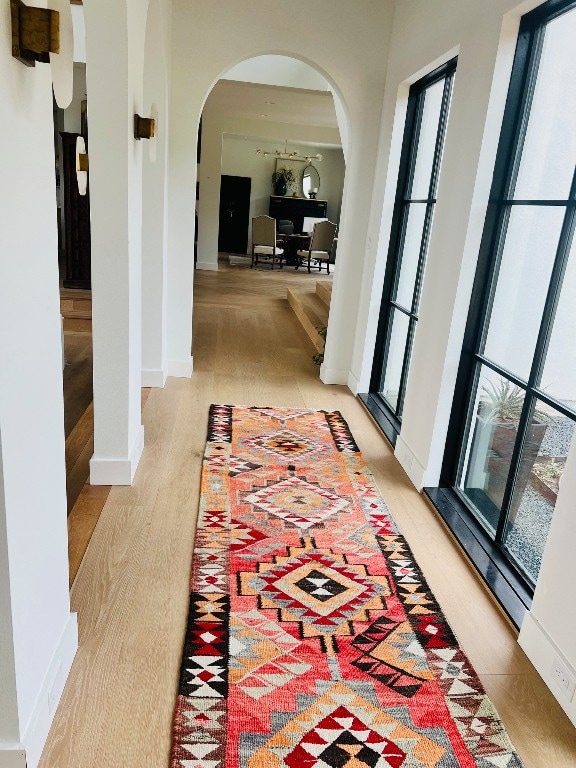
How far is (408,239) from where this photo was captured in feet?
14.7

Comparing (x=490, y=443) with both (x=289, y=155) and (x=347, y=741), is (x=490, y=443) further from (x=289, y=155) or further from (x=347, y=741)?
(x=289, y=155)

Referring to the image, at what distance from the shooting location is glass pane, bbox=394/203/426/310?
4.23m

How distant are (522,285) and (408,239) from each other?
1815 millimetres

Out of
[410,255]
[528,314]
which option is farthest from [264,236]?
[528,314]

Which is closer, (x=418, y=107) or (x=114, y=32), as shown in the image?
(x=114, y=32)

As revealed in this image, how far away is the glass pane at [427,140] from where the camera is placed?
13.0ft

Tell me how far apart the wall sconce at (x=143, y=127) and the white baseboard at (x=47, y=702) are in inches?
87.2

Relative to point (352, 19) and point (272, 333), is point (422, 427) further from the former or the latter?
point (272, 333)

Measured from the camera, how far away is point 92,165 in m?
2.77

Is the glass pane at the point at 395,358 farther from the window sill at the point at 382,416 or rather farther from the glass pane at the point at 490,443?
the glass pane at the point at 490,443

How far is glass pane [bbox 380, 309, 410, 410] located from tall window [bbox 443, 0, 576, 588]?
122 cm

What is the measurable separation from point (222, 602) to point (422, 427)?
1.61 m

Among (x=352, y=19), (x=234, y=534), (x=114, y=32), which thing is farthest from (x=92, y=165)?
(x=352, y=19)

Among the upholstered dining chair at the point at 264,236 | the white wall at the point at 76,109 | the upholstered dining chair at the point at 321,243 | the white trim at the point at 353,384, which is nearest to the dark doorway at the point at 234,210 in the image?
the upholstered dining chair at the point at 264,236
